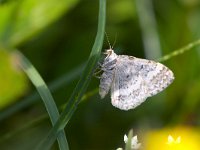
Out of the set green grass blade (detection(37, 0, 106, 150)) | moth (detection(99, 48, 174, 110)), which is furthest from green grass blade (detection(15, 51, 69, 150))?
moth (detection(99, 48, 174, 110))

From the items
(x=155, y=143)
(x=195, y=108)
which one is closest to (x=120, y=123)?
(x=195, y=108)

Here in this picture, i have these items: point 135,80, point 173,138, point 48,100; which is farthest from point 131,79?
point 48,100

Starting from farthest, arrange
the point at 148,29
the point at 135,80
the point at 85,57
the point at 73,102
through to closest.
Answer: the point at 85,57 → the point at 148,29 → the point at 135,80 → the point at 73,102

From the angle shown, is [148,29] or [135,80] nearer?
[135,80]

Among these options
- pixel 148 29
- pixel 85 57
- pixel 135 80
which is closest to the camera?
pixel 135 80

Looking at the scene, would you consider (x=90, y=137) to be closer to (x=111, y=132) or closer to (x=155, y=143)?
(x=111, y=132)

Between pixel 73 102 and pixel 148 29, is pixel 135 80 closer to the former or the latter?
pixel 73 102
